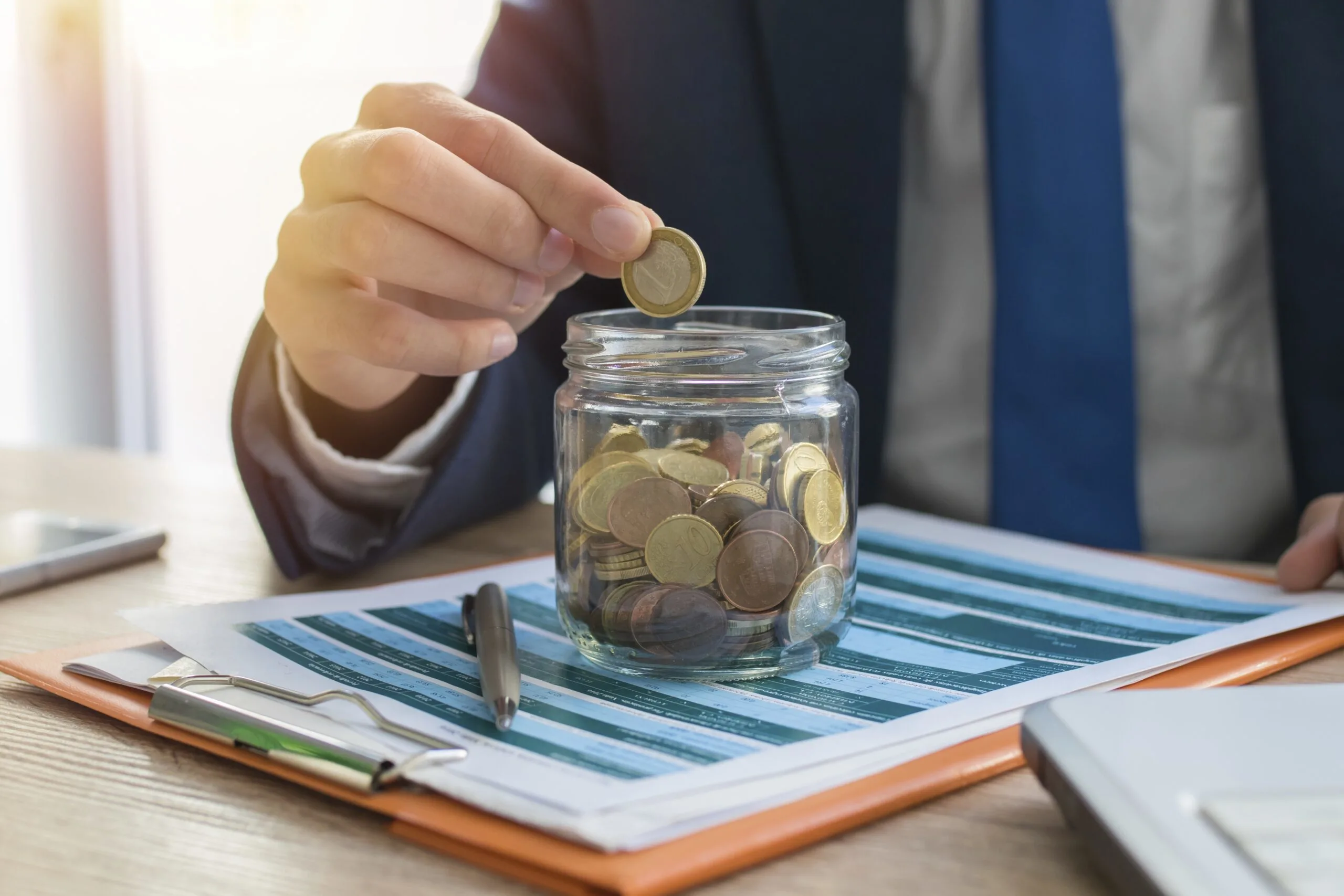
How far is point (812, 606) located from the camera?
2.15ft

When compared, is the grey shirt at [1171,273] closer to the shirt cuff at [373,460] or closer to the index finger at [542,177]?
the shirt cuff at [373,460]

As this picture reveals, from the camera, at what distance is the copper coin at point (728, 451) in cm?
65

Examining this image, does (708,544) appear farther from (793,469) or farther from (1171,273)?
(1171,273)

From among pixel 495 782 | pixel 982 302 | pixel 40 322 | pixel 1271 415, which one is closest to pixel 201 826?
pixel 495 782

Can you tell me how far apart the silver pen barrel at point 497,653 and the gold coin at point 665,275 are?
0.69 feet

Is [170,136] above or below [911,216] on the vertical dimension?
above

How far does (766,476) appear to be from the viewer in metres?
0.65

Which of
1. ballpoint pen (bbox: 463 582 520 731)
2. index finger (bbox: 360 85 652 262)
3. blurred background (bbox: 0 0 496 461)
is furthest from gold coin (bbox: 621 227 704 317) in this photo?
blurred background (bbox: 0 0 496 461)

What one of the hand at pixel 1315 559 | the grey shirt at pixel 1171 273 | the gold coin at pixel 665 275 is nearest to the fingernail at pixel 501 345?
the gold coin at pixel 665 275

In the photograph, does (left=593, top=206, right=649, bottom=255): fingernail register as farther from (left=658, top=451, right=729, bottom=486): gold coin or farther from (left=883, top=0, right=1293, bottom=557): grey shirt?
(left=883, top=0, right=1293, bottom=557): grey shirt

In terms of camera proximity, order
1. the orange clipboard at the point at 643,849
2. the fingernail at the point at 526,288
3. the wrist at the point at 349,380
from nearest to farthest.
A: the orange clipboard at the point at 643,849, the fingernail at the point at 526,288, the wrist at the point at 349,380

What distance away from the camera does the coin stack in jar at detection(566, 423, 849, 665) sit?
63 centimetres

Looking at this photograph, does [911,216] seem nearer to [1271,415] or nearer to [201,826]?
[1271,415]

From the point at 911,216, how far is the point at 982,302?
14cm
